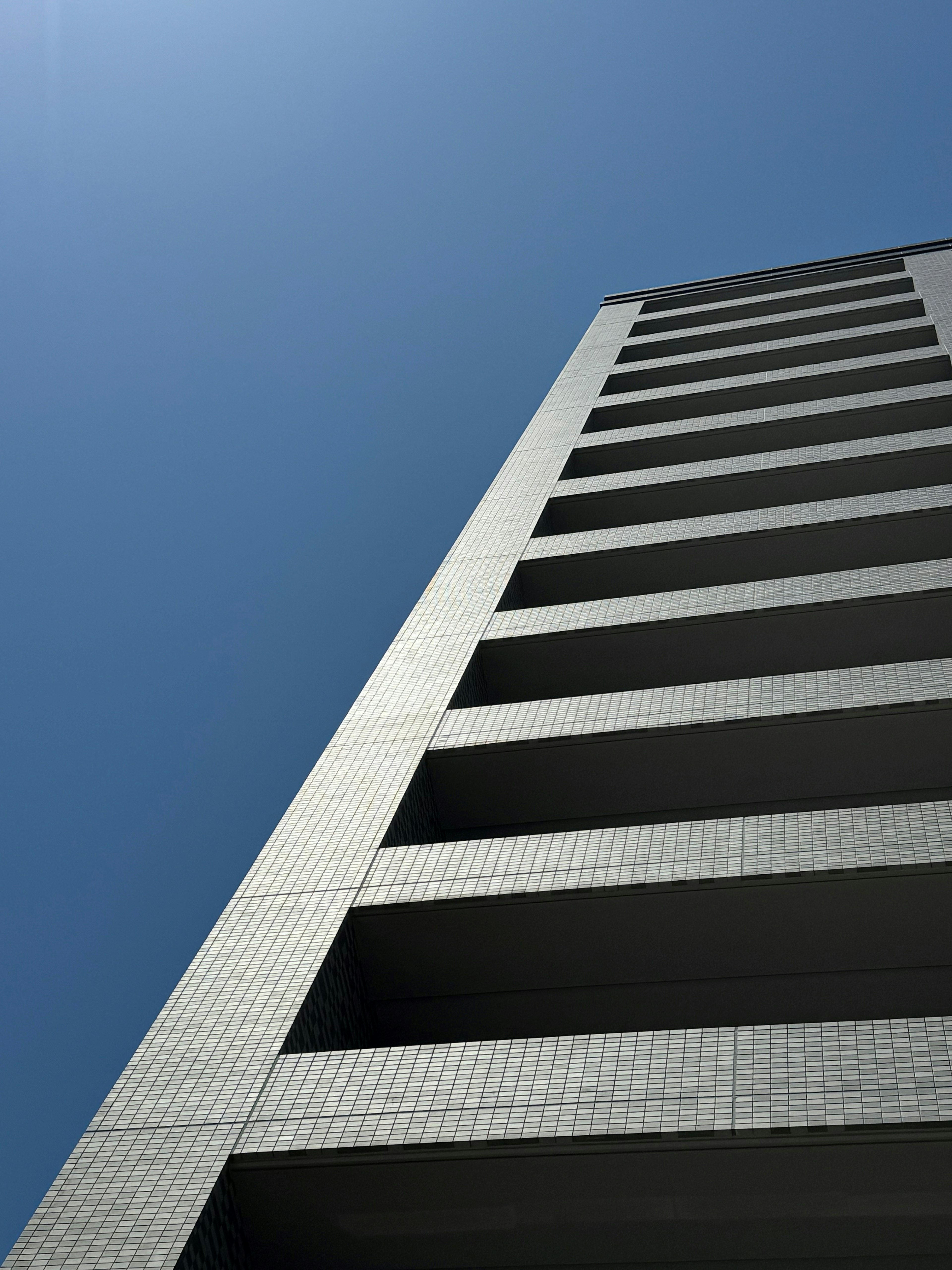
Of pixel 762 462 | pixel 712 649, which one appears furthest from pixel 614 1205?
pixel 762 462

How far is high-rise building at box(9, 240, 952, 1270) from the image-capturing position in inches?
157

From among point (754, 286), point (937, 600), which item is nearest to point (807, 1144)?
point (937, 600)

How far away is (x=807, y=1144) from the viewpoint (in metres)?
3.83

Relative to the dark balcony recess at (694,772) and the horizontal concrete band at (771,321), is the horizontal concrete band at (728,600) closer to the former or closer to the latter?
the dark balcony recess at (694,772)

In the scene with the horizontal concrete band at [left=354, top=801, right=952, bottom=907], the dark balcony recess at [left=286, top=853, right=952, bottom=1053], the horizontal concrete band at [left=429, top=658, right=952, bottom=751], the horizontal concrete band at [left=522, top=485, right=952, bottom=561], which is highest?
the horizontal concrete band at [left=354, top=801, right=952, bottom=907]

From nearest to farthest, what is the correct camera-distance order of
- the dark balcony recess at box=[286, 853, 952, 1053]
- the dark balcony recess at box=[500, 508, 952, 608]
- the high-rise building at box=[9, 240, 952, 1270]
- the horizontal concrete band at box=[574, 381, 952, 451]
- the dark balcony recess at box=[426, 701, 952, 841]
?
the high-rise building at box=[9, 240, 952, 1270] → the dark balcony recess at box=[286, 853, 952, 1053] → the dark balcony recess at box=[426, 701, 952, 841] → the dark balcony recess at box=[500, 508, 952, 608] → the horizontal concrete band at box=[574, 381, 952, 451]

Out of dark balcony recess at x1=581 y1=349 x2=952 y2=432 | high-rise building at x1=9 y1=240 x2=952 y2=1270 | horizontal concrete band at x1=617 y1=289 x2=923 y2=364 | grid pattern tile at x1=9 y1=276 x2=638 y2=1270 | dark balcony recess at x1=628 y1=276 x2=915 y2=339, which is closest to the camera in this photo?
high-rise building at x1=9 y1=240 x2=952 y2=1270

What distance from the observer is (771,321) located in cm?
1536

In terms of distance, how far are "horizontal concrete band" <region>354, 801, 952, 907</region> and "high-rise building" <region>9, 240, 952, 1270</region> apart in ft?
0.07

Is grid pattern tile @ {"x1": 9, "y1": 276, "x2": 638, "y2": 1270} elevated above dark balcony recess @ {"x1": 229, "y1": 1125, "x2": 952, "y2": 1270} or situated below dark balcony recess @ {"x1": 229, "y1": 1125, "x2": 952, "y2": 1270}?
above

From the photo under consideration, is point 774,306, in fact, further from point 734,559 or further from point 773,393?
point 734,559

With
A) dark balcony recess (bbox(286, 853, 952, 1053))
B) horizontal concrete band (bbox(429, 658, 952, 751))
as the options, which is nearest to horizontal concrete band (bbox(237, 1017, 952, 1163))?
dark balcony recess (bbox(286, 853, 952, 1053))

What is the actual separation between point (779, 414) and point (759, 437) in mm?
307

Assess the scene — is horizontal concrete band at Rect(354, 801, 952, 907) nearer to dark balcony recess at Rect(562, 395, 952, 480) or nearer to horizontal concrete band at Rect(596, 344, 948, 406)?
dark balcony recess at Rect(562, 395, 952, 480)
